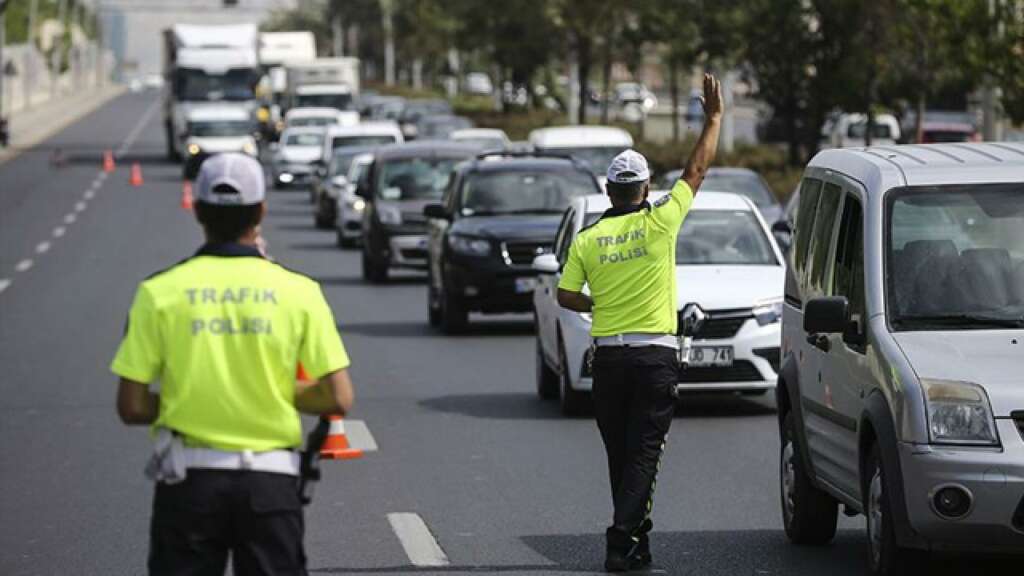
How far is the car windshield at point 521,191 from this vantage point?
78.4ft

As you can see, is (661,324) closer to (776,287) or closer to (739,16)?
(776,287)

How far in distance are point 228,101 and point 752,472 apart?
184 feet

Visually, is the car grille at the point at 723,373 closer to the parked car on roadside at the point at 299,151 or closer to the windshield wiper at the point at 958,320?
the windshield wiper at the point at 958,320

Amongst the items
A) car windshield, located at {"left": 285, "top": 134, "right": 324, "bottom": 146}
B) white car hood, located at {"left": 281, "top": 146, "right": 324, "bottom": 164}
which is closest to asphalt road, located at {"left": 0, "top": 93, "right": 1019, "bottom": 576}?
white car hood, located at {"left": 281, "top": 146, "right": 324, "bottom": 164}

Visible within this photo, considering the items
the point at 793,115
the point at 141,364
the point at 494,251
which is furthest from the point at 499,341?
the point at 793,115

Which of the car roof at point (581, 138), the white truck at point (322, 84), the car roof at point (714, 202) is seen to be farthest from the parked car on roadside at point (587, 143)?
the white truck at point (322, 84)

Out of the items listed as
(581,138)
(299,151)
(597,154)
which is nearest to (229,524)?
(597,154)

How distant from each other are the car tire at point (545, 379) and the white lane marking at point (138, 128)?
65267 mm

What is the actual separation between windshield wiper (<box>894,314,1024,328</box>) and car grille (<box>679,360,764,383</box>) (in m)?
6.57

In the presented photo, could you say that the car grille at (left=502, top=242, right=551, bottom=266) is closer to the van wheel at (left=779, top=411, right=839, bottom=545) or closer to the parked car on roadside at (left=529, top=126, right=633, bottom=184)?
the van wheel at (left=779, top=411, right=839, bottom=545)

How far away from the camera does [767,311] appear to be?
53.2 feet

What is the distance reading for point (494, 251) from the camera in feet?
75.7

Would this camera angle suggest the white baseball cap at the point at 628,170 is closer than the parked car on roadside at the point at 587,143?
Yes

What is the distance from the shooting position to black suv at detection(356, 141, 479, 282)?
29891mm
